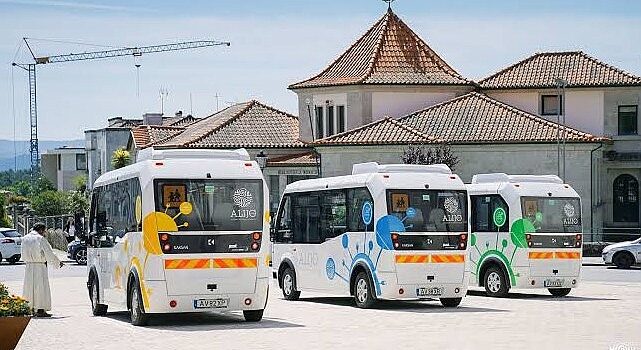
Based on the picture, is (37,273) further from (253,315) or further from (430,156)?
(430,156)

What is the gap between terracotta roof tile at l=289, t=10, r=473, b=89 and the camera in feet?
216

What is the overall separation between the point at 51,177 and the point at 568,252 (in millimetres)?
148512

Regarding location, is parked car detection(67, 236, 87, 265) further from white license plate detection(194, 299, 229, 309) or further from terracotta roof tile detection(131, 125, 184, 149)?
white license plate detection(194, 299, 229, 309)

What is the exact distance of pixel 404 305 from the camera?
28203 mm

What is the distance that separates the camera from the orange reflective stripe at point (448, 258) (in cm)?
2672

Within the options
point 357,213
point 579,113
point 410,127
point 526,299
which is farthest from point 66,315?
point 579,113

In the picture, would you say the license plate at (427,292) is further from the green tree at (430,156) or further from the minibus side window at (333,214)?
the green tree at (430,156)

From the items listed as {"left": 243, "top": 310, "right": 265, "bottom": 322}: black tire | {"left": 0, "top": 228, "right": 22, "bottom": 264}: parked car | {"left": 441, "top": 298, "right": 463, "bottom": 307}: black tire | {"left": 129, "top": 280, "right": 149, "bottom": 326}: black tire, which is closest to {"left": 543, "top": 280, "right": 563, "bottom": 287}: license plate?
{"left": 441, "top": 298, "right": 463, "bottom": 307}: black tire

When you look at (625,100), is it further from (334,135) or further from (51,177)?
(51,177)

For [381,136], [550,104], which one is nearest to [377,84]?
[381,136]

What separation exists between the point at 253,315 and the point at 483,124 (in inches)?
1513

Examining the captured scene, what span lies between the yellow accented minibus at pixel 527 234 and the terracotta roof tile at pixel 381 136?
2819 cm

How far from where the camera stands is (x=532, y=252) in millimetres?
30250

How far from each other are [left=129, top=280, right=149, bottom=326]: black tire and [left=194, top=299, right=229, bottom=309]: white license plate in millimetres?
958
